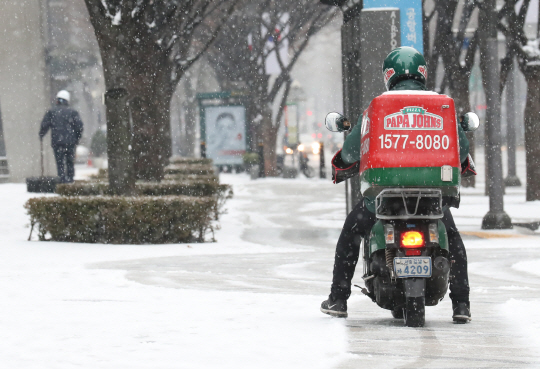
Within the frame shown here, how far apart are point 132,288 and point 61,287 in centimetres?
57

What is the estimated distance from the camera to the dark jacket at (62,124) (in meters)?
18.9

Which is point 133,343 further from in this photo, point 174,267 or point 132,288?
point 174,267

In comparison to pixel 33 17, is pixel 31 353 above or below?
below

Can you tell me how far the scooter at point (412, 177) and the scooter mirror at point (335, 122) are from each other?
0.31 m

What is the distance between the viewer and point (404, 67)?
5.00m

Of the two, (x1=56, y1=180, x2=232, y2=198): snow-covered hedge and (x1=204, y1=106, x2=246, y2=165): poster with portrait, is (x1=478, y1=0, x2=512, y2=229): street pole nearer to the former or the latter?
(x1=56, y1=180, x2=232, y2=198): snow-covered hedge

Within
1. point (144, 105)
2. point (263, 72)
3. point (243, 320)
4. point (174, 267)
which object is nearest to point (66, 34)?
point (263, 72)

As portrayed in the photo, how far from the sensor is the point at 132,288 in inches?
272

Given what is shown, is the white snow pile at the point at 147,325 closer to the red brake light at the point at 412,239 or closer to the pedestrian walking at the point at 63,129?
the red brake light at the point at 412,239

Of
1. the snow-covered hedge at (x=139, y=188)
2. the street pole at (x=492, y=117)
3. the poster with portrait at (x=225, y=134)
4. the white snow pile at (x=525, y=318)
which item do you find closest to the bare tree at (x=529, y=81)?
the street pole at (x=492, y=117)

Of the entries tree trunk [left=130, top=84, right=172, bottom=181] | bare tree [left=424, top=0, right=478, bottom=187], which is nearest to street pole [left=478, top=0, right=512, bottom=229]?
tree trunk [left=130, top=84, right=172, bottom=181]

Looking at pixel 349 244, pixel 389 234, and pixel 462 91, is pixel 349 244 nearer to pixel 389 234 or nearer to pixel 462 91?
pixel 389 234

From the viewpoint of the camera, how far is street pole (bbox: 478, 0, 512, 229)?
42.3ft

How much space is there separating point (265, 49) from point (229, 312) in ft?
88.5
